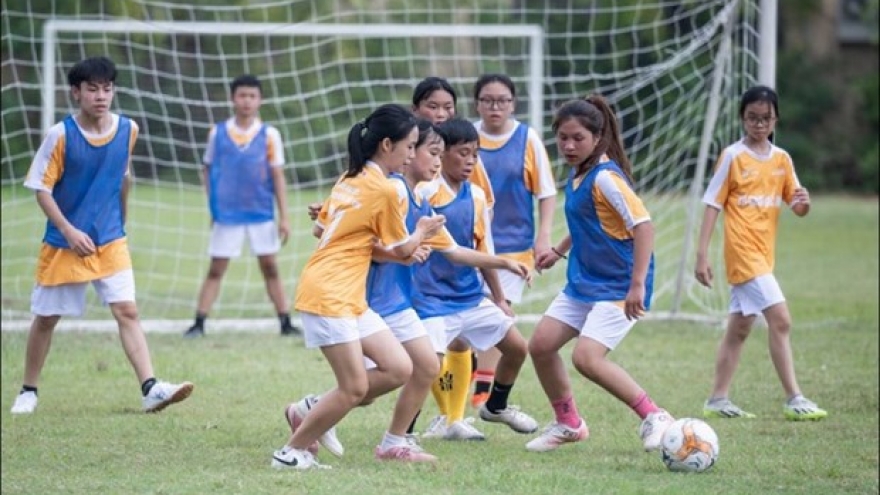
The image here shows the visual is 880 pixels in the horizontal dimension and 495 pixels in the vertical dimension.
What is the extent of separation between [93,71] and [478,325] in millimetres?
2405

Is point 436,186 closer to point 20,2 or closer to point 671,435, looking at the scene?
point 671,435

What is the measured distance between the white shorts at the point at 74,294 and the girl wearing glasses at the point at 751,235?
10.1 feet

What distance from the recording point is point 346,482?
6.24 m

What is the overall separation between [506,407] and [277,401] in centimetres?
159

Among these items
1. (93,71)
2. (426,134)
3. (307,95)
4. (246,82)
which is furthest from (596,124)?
(307,95)

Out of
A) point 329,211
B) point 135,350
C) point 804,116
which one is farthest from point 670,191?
point 804,116

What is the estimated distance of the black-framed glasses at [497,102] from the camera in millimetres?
8289

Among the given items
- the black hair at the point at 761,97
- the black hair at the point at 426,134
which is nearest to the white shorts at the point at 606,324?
the black hair at the point at 426,134

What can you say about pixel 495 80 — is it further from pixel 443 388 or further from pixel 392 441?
pixel 392 441

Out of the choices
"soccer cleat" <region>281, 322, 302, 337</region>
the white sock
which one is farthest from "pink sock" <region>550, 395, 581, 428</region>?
"soccer cleat" <region>281, 322, 302, 337</region>

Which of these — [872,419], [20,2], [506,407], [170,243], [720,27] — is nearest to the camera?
[506,407]

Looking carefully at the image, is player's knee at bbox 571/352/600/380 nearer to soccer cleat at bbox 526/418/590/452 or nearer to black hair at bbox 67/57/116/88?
soccer cleat at bbox 526/418/590/452

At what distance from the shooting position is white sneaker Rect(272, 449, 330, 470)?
6.53 m

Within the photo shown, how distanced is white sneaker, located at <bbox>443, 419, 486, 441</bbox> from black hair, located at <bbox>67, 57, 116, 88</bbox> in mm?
2508
